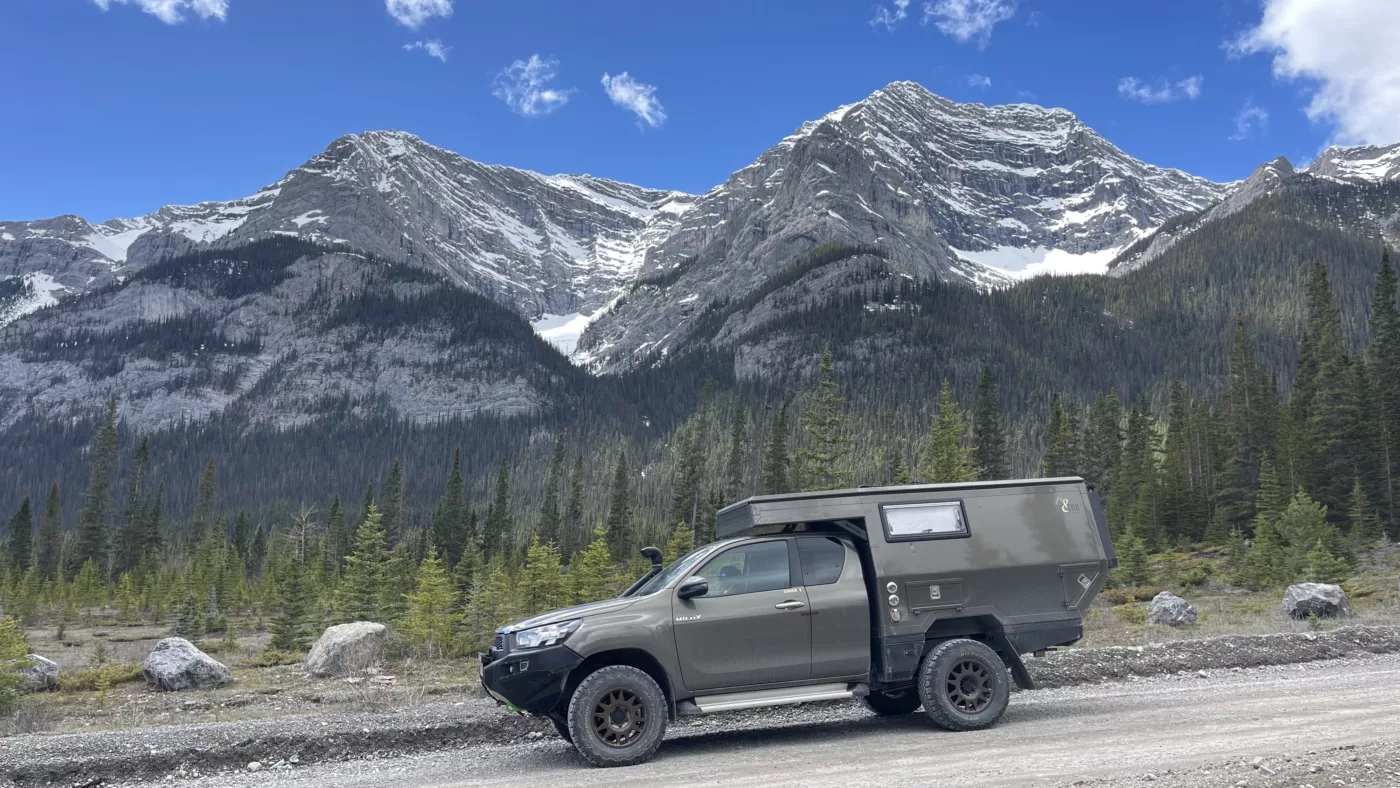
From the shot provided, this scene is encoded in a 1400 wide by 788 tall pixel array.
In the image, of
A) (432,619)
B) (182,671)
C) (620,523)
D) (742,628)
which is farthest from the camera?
(620,523)

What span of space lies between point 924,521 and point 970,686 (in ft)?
6.78

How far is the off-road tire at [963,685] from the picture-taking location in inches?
407

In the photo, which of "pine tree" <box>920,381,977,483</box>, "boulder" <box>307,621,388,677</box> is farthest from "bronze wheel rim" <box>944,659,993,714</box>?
"pine tree" <box>920,381,977,483</box>

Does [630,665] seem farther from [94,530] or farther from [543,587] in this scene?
[94,530]

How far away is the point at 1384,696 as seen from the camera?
1102 centimetres

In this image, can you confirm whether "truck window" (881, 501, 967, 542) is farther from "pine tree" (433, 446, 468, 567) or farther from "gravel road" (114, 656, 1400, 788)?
"pine tree" (433, 446, 468, 567)

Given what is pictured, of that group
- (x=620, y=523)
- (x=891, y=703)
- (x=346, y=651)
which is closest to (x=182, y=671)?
(x=346, y=651)

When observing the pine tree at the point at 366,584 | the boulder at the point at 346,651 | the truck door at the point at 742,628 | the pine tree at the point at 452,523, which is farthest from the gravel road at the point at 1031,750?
the pine tree at the point at 452,523

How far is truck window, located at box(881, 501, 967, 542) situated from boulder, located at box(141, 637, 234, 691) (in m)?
18.6

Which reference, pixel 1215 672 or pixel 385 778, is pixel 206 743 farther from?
pixel 1215 672

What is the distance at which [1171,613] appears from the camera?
23.3 m

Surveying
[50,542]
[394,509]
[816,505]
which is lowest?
[816,505]

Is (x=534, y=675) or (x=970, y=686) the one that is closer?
(x=534, y=675)

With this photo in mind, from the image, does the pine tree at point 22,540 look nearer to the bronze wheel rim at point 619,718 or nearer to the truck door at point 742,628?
the bronze wheel rim at point 619,718
